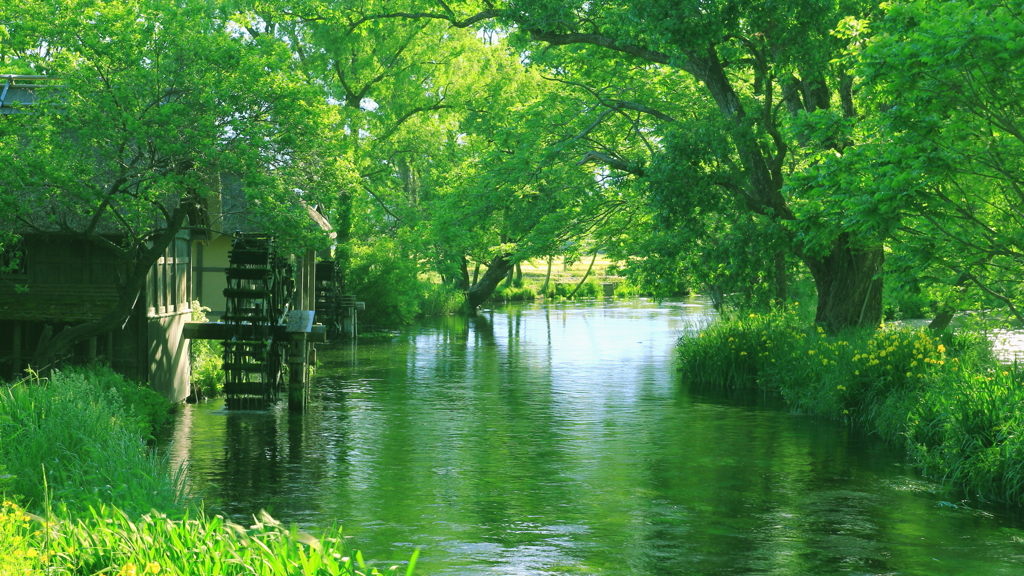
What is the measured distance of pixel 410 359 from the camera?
1131 inches

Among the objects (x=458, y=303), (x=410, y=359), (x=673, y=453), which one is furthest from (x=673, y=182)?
(x=458, y=303)

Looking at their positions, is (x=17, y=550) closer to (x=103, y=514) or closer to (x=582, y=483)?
(x=103, y=514)

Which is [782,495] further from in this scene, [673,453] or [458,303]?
[458,303]

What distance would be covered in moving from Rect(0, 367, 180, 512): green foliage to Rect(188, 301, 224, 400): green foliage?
8.20m

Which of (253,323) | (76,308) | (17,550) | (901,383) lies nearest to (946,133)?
(901,383)

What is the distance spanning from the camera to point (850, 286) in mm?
21219

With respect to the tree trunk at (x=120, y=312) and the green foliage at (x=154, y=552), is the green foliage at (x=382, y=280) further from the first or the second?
the green foliage at (x=154, y=552)

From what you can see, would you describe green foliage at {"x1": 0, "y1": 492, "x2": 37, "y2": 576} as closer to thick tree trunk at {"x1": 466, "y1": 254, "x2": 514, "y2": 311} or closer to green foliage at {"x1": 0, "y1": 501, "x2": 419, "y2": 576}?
green foliage at {"x1": 0, "y1": 501, "x2": 419, "y2": 576}

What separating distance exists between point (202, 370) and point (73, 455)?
11.7 meters

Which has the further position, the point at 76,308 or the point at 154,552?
the point at 76,308

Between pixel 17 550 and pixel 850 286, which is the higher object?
pixel 850 286

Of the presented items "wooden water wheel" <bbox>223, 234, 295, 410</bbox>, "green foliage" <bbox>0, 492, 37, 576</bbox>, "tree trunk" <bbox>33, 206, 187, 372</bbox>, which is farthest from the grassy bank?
"tree trunk" <bbox>33, 206, 187, 372</bbox>

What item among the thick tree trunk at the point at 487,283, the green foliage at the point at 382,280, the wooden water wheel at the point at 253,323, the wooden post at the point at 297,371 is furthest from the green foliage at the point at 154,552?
the thick tree trunk at the point at 487,283

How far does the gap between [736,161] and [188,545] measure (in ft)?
57.6
